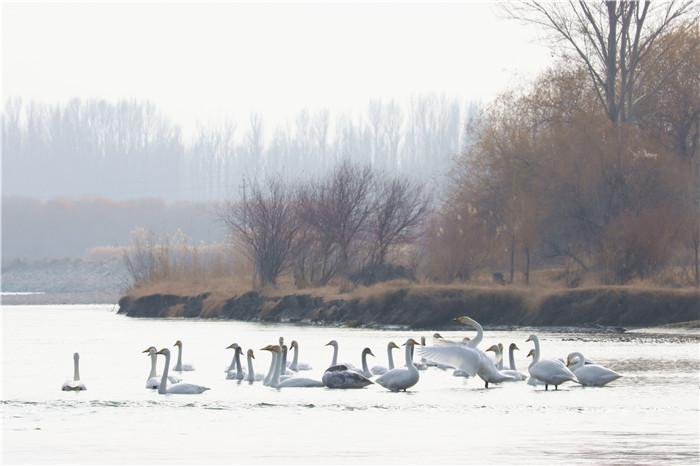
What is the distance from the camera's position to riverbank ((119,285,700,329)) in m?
41.3

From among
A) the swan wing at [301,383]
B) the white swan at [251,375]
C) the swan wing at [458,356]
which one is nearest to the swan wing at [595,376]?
the swan wing at [458,356]

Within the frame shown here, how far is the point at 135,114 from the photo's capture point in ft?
533

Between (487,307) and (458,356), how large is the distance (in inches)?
867

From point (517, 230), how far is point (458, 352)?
27990mm

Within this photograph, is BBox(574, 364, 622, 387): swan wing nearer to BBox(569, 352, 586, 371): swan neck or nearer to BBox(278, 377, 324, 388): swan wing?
BBox(569, 352, 586, 371): swan neck

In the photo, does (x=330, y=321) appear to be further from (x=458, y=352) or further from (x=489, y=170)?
(x=458, y=352)

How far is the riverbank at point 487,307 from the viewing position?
136 ft

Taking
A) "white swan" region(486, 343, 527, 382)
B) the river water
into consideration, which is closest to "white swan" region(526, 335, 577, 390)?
the river water

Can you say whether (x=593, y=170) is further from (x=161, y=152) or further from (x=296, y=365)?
(x=161, y=152)

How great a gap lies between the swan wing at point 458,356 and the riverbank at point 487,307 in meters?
19.2

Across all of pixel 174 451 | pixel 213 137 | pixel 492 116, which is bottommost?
pixel 174 451

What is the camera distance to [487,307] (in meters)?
44.4

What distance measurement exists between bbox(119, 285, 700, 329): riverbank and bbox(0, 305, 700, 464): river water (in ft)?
35.8

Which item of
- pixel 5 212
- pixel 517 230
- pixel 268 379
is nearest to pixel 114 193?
pixel 5 212
